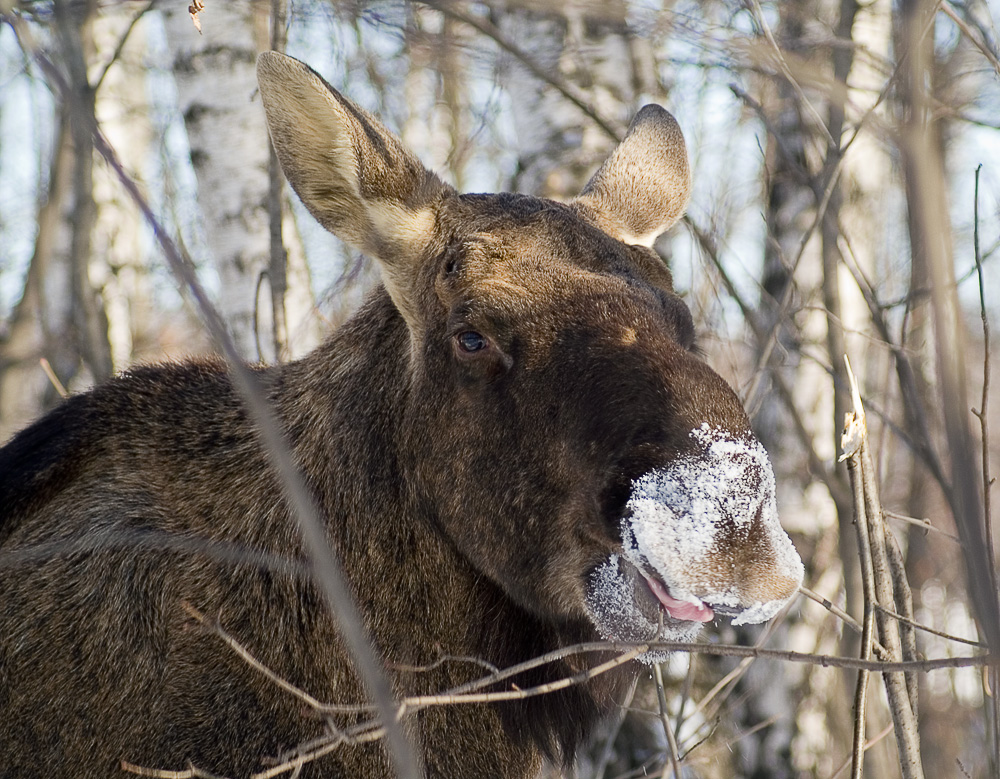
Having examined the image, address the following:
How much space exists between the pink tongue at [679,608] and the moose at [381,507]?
0.01m

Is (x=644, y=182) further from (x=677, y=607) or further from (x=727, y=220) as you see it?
(x=727, y=220)

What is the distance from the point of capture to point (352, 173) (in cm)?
351

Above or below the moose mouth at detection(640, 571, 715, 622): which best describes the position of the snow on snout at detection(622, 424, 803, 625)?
above

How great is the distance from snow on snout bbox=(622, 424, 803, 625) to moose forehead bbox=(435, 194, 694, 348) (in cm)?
52

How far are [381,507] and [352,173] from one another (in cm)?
108

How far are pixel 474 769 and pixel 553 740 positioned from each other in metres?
0.26

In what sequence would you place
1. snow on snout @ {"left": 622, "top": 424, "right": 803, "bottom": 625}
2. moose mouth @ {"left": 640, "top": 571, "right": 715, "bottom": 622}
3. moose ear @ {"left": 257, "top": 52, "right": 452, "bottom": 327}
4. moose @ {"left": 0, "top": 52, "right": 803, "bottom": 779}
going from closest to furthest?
snow on snout @ {"left": 622, "top": 424, "right": 803, "bottom": 625}, moose mouth @ {"left": 640, "top": 571, "right": 715, "bottom": 622}, moose @ {"left": 0, "top": 52, "right": 803, "bottom": 779}, moose ear @ {"left": 257, "top": 52, "right": 452, "bottom": 327}

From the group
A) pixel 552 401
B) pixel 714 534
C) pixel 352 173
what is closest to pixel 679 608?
pixel 714 534

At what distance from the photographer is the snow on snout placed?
8.17ft

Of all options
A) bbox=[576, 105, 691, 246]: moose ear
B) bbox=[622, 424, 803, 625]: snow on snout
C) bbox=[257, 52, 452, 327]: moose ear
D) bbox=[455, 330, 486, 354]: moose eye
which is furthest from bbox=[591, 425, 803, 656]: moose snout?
bbox=[576, 105, 691, 246]: moose ear

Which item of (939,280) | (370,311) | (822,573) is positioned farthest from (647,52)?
(939,280)

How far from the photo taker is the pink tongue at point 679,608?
266cm

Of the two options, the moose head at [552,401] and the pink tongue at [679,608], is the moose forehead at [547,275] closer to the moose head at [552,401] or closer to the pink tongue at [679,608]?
the moose head at [552,401]

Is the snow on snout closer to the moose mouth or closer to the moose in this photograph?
the moose mouth
